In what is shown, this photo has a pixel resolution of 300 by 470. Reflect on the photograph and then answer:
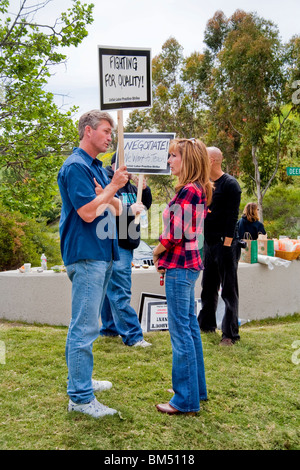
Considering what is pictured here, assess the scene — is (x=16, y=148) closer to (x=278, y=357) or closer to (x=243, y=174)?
(x=278, y=357)

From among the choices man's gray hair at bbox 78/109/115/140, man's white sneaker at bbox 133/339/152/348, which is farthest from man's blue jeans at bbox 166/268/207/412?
man's white sneaker at bbox 133/339/152/348

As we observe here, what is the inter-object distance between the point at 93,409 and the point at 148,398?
50 centimetres

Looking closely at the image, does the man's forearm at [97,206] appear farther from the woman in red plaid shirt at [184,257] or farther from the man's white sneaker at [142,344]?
the man's white sneaker at [142,344]

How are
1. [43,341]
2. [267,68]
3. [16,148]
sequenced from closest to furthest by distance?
[43,341], [16,148], [267,68]

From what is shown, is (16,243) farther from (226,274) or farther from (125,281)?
(226,274)

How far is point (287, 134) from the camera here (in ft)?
68.6

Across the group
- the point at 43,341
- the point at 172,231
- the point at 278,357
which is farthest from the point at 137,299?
the point at 172,231

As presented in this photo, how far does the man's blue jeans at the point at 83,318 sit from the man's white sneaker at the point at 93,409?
90mm

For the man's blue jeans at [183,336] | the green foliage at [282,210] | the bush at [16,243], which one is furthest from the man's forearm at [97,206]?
the green foliage at [282,210]

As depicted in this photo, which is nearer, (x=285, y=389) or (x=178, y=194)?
(x=178, y=194)

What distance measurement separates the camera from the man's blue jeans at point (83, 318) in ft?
9.05

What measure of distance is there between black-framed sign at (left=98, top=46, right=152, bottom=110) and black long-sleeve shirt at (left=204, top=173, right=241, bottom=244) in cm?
137

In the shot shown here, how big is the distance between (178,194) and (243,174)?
19.4 m

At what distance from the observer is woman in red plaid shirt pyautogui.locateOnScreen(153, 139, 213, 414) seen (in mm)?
2838
